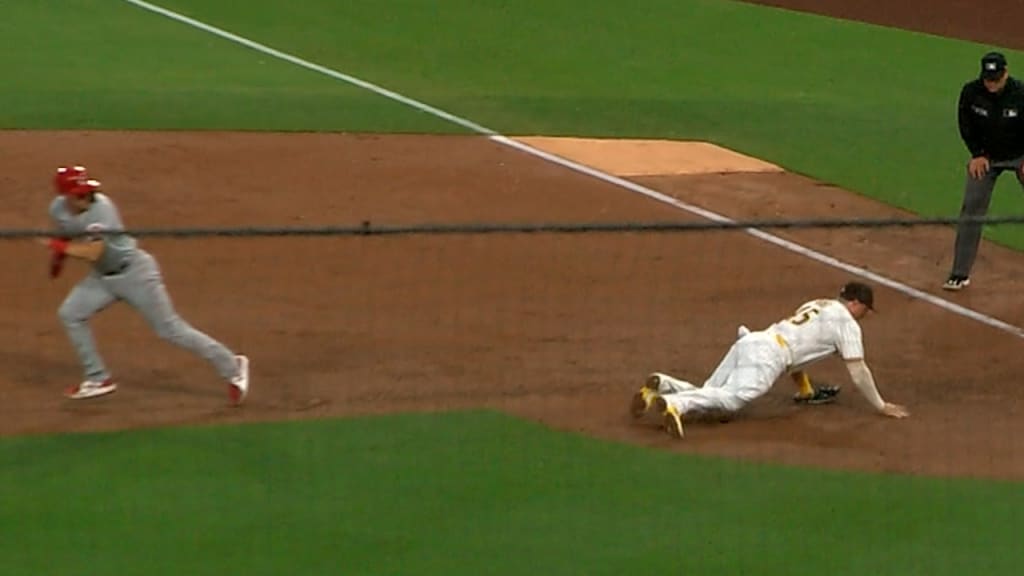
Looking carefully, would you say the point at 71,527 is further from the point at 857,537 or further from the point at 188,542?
the point at 857,537

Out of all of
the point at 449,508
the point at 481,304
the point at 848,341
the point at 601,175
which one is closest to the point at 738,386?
the point at 848,341

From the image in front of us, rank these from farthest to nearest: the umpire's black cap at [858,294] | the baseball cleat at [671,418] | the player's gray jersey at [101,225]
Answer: the umpire's black cap at [858,294], the baseball cleat at [671,418], the player's gray jersey at [101,225]

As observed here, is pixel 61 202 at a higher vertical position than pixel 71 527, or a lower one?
higher

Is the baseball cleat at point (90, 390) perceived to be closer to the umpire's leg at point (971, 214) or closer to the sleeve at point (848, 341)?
the sleeve at point (848, 341)

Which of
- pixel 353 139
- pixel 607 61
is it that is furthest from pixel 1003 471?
pixel 607 61

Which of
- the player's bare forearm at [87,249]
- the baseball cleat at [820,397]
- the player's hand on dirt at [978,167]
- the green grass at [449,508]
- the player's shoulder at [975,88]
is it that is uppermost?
the player's shoulder at [975,88]

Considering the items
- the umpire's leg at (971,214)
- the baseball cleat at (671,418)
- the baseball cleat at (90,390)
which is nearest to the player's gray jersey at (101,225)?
the baseball cleat at (90,390)
